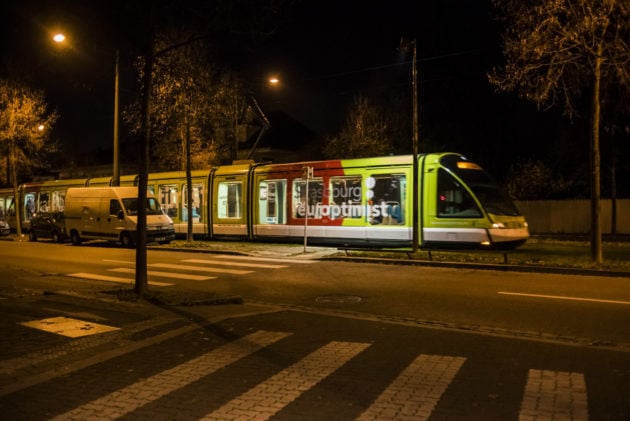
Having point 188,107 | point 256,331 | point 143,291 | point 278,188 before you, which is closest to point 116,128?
point 278,188

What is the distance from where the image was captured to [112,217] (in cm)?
2539

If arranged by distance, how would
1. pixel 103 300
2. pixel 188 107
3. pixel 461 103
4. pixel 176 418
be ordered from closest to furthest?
1. pixel 176 418
2. pixel 103 300
3. pixel 188 107
4. pixel 461 103

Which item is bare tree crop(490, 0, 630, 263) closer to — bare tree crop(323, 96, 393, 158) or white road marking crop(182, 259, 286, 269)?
white road marking crop(182, 259, 286, 269)

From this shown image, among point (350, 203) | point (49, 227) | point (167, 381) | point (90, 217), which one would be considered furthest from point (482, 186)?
point (49, 227)

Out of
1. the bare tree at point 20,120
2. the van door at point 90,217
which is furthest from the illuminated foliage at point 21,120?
the van door at point 90,217

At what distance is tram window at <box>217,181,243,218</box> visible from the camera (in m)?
25.9

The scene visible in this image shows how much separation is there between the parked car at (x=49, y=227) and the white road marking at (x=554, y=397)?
25817 millimetres

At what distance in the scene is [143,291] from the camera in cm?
1139

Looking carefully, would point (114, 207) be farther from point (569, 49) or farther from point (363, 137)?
point (569, 49)

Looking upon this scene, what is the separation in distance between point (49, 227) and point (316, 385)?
1035 inches

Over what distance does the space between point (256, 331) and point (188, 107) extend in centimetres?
634

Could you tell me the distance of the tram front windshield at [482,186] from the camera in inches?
746

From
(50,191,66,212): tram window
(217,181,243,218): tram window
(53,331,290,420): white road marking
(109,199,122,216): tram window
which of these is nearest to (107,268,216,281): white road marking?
(53,331,290,420): white road marking

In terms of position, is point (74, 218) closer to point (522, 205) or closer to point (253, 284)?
point (253, 284)
